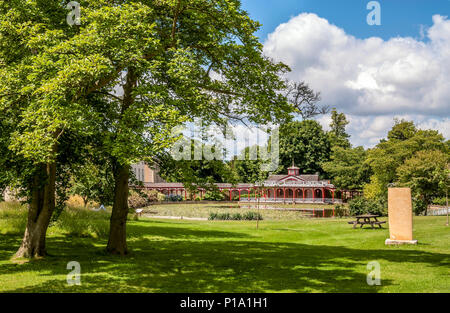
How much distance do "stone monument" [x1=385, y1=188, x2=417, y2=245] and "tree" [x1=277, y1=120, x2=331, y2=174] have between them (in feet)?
201

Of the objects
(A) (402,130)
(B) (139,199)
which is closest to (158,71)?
(B) (139,199)

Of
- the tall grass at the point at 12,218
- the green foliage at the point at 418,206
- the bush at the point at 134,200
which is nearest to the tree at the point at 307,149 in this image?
the bush at the point at 134,200

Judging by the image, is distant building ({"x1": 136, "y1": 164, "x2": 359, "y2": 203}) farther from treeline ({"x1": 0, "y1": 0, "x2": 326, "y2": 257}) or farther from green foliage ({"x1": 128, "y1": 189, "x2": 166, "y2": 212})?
treeline ({"x1": 0, "y1": 0, "x2": 326, "y2": 257})

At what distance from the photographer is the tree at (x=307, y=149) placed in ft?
255

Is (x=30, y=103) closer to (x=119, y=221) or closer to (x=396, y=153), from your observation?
(x=119, y=221)

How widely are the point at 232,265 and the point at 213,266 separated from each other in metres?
0.61

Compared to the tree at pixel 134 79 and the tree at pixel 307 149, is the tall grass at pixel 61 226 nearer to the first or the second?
the tree at pixel 134 79

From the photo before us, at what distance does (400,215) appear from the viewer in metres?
15.5
